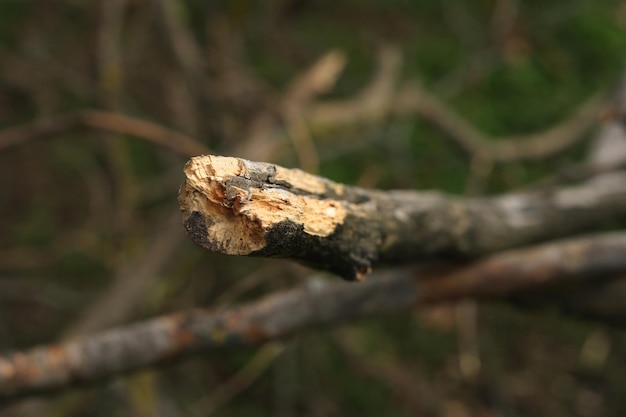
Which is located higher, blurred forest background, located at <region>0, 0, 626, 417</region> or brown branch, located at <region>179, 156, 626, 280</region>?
blurred forest background, located at <region>0, 0, 626, 417</region>

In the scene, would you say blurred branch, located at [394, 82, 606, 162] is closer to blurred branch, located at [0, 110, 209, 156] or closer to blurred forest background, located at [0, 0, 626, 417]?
blurred forest background, located at [0, 0, 626, 417]

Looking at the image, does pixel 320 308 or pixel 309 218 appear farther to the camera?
pixel 320 308

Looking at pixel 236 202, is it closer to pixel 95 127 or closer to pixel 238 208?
pixel 238 208

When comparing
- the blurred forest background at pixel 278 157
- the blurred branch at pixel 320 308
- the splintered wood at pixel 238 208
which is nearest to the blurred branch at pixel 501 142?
the blurred forest background at pixel 278 157

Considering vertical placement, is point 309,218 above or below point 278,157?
below

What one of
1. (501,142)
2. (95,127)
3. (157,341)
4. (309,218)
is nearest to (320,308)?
(157,341)

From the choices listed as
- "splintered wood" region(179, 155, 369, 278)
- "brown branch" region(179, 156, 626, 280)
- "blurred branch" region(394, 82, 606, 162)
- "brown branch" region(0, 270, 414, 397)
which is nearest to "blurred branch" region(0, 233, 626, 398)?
"brown branch" region(0, 270, 414, 397)

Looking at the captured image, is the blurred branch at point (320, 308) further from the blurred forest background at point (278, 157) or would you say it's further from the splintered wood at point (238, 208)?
the splintered wood at point (238, 208)

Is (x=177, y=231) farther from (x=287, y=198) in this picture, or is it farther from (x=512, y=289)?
(x=287, y=198)
